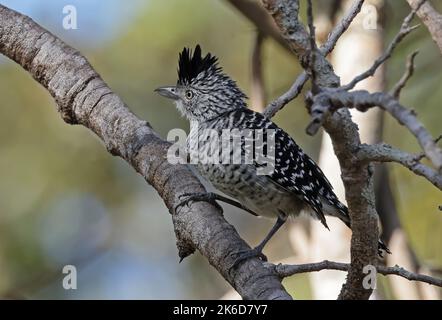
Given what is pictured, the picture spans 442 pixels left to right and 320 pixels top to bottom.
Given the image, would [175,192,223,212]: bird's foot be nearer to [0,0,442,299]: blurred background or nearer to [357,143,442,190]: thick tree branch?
[357,143,442,190]: thick tree branch

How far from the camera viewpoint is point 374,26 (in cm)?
624

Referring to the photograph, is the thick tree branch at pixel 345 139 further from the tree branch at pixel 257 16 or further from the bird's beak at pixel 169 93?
the tree branch at pixel 257 16

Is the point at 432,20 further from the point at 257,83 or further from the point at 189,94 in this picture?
the point at 257,83

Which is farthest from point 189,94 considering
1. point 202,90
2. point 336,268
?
point 336,268

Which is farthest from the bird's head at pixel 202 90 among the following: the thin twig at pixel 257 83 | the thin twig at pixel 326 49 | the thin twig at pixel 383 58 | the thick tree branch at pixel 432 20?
the thin twig at pixel 383 58

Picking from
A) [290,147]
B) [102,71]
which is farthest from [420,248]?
[102,71]

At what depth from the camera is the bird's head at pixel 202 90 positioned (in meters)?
5.36

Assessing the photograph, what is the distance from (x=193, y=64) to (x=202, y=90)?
0.60 feet

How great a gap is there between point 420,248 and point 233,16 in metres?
3.35

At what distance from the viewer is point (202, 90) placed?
5.41 metres

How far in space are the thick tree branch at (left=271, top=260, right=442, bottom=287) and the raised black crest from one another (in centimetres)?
216

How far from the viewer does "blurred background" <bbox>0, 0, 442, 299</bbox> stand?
7.56 metres

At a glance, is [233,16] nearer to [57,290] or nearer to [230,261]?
[57,290]

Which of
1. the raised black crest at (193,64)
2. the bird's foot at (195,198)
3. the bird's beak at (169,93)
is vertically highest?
the raised black crest at (193,64)
